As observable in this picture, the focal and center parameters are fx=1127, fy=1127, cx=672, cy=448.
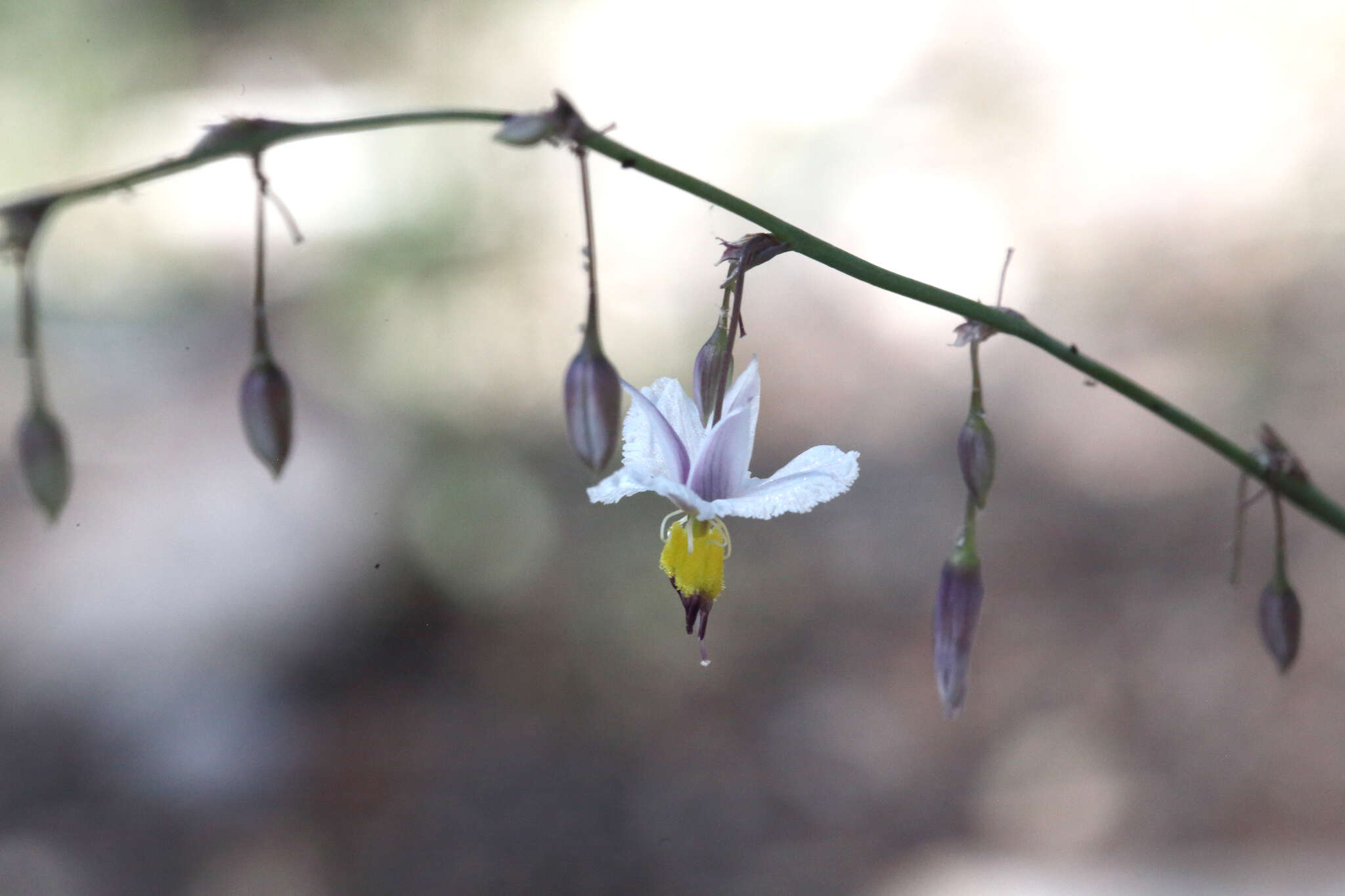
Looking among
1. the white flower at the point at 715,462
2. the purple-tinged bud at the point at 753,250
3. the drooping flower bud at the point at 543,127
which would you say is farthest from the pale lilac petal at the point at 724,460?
the drooping flower bud at the point at 543,127

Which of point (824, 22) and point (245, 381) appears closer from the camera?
point (245, 381)

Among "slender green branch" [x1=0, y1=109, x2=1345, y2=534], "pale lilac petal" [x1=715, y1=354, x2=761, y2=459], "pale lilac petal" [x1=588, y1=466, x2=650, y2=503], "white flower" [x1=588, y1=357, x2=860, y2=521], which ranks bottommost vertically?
"pale lilac petal" [x1=588, y1=466, x2=650, y2=503]

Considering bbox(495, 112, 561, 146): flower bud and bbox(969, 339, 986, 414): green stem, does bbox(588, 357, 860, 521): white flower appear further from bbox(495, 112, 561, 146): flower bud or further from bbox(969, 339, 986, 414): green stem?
bbox(495, 112, 561, 146): flower bud

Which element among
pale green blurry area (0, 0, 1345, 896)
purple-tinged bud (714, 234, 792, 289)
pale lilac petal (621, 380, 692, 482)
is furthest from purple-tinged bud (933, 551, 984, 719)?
pale green blurry area (0, 0, 1345, 896)

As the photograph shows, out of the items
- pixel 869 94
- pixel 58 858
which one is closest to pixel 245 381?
pixel 58 858

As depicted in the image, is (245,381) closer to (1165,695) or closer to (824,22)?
(1165,695)

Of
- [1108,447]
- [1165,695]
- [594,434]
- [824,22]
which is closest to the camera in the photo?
[594,434]
